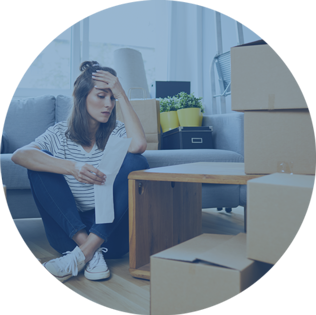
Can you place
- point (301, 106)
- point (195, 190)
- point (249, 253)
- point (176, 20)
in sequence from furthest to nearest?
point (176, 20)
point (195, 190)
point (301, 106)
point (249, 253)

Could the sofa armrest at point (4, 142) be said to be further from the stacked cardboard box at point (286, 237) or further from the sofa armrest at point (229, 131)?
the stacked cardboard box at point (286, 237)

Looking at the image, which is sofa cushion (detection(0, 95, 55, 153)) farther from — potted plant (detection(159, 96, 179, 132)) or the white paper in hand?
the white paper in hand

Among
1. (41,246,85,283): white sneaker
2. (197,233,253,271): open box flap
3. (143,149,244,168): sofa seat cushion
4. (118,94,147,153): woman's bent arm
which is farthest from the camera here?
(143,149,244,168): sofa seat cushion

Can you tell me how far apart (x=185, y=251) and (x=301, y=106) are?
49 centimetres

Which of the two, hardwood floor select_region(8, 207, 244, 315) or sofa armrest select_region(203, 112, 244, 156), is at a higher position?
sofa armrest select_region(203, 112, 244, 156)

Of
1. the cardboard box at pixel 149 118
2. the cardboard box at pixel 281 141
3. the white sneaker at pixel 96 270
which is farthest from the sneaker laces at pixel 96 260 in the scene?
the cardboard box at pixel 149 118

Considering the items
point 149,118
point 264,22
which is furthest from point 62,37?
point 264,22

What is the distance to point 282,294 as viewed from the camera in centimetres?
69

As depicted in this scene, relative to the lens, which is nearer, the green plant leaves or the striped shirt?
the striped shirt

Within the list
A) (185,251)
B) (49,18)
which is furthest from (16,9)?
(185,251)

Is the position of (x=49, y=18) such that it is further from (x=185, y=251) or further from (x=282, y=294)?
(x=282, y=294)

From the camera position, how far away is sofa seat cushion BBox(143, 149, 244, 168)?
66.8 inches

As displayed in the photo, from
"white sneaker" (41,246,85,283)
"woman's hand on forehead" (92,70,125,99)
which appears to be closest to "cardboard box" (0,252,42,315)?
"white sneaker" (41,246,85,283)

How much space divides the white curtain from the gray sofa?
1398 mm
